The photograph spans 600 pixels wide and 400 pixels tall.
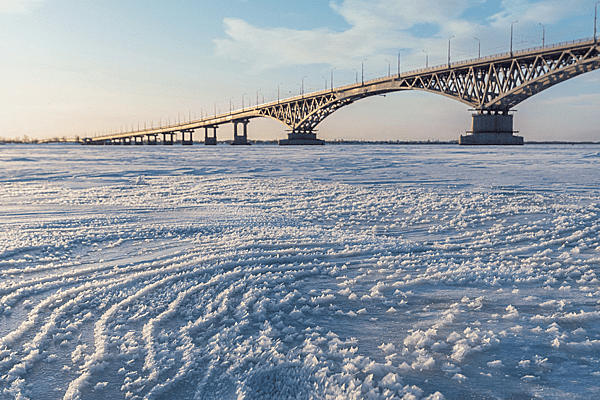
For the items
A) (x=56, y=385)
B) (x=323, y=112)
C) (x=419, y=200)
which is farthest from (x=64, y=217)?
(x=323, y=112)

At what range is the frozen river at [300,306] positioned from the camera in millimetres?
2117

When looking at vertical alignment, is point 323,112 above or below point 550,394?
above

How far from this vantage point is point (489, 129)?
60.9m

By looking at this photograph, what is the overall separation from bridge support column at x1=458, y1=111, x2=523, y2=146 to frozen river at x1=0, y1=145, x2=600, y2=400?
59354mm

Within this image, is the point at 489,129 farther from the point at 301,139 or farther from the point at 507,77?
the point at 301,139

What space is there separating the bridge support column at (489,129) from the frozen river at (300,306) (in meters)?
59.4

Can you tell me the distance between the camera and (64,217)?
654 cm

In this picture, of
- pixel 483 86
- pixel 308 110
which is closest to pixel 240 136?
pixel 308 110

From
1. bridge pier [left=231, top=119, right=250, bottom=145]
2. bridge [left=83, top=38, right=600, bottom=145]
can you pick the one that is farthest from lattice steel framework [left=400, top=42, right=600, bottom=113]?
bridge pier [left=231, top=119, right=250, bottom=145]

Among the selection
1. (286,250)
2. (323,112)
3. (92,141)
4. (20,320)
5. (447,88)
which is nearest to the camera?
(20,320)

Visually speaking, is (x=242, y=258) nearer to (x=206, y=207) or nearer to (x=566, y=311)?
(x=566, y=311)

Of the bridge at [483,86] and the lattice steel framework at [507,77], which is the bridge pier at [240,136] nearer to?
the bridge at [483,86]

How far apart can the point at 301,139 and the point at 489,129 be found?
121 feet

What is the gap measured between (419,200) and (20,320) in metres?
7.16
